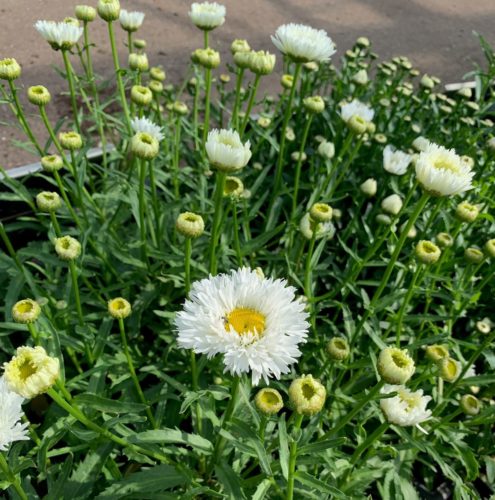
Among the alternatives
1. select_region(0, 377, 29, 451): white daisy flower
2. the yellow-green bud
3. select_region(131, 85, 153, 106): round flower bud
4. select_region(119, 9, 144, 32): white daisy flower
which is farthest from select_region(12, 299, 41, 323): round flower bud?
select_region(119, 9, 144, 32): white daisy flower

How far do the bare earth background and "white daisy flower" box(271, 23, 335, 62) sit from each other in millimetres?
1838

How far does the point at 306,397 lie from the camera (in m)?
1.00

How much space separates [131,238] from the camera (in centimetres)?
187

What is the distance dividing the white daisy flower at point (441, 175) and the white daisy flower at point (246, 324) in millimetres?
466

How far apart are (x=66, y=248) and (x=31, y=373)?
385 millimetres

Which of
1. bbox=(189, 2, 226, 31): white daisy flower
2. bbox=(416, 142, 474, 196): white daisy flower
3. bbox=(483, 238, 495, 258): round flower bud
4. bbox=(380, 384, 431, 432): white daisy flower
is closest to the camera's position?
bbox=(380, 384, 431, 432): white daisy flower

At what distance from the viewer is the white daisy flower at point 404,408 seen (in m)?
1.11

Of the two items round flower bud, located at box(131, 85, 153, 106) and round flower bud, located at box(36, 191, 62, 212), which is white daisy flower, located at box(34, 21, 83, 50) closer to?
round flower bud, located at box(131, 85, 153, 106)

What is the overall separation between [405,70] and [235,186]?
1.70m

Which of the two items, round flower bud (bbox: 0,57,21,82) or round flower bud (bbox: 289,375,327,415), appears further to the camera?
round flower bud (bbox: 0,57,21,82)

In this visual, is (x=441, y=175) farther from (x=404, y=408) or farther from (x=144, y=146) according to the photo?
(x=144, y=146)

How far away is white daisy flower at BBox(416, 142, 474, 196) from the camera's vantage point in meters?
1.21

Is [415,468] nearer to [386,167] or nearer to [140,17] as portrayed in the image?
[386,167]

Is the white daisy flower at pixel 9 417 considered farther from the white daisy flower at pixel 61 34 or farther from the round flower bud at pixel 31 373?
the white daisy flower at pixel 61 34
